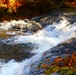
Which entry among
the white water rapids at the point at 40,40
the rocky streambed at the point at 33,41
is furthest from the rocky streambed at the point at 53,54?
the white water rapids at the point at 40,40

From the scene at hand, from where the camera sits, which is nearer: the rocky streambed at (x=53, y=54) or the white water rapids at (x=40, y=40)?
the rocky streambed at (x=53, y=54)

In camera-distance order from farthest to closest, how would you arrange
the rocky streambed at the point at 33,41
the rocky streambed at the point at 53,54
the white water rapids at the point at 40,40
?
1. the rocky streambed at the point at 33,41
2. the white water rapids at the point at 40,40
3. the rocky streambed at the point at 53,54

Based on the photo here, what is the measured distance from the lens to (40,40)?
10.8 m

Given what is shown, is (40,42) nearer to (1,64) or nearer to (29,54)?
(29,54)

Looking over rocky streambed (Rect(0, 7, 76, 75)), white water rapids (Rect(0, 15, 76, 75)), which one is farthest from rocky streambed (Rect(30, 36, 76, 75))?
white water rapids (Rect(0, 15, 76, 75))

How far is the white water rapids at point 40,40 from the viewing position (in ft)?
24.5

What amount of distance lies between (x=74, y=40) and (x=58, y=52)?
1218mm

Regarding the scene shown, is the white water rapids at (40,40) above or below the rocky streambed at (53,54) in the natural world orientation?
below

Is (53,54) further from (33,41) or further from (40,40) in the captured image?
(40,40)

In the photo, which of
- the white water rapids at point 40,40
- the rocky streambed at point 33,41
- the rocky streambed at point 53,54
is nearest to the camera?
the rocky streambed at point 53,54

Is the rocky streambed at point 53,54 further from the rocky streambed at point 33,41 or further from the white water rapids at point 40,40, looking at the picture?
the white water rapids at point 40,40

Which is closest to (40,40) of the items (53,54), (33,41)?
(33,41)

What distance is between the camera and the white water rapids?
7.45 meters

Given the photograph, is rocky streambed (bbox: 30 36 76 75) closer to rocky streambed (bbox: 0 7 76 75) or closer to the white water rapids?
rocky streambed (bbox: 0 7 76 75)
